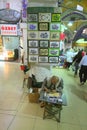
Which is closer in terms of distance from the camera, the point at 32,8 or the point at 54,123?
the point at 54,123

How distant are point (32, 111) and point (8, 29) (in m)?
7.43

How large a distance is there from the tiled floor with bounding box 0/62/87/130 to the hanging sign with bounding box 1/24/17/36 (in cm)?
475

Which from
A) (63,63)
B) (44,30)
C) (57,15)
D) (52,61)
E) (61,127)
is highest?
(57,15)

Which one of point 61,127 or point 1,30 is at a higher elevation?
point 1,30

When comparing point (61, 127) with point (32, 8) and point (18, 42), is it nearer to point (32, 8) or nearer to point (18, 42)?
point (32, 8)

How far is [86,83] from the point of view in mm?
7656

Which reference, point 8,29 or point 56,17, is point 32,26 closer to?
point 56,17

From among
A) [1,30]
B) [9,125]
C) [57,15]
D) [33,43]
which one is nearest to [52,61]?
[33,43]

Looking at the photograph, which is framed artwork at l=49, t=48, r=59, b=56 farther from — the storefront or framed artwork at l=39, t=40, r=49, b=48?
the storefront

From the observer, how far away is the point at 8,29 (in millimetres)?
10977

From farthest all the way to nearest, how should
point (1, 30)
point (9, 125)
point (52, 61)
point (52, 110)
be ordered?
point (1, 30), point (52, 61), point (52, 110), point (9, 125)

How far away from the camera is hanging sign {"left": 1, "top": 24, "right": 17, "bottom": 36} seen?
1083cm

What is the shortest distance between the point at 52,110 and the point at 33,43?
2261 millimetres

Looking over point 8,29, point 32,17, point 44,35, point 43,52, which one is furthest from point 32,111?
point 8,29
